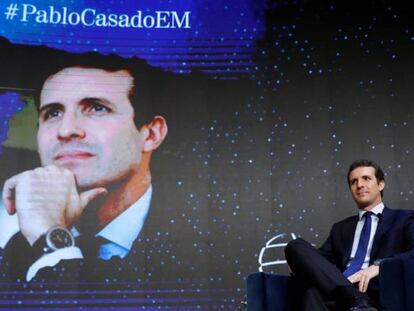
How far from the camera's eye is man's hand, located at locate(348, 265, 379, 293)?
2295 mm

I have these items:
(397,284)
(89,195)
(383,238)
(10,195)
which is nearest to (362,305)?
(397,284)

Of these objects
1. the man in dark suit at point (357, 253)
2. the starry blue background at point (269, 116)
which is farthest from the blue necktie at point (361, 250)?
the starry blue background at point (269, 116)

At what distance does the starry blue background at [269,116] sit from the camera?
12.5 feet

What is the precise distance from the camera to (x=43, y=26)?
→ 3953 mm

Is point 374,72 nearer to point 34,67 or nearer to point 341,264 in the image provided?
point 341,264

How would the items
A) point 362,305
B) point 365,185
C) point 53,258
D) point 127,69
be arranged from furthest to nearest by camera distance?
point 127,69 → point 53,258 → point 365,185 → point 362,305

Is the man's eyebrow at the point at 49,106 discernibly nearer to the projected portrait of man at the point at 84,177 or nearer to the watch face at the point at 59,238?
the projected portrait of man at the point at 84,177

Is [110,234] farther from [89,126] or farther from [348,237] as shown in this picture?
[348,237]

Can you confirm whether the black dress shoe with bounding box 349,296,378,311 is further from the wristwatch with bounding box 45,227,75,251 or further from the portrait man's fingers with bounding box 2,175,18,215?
the portrait man's fingers with bounding box 2,175,18,215

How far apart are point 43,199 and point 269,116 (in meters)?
1.42

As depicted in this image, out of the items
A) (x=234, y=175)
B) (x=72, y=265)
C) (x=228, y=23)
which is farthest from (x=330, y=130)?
(x=72, y=265)

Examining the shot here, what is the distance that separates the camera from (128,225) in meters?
3.77

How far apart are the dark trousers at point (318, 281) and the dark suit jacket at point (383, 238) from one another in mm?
252

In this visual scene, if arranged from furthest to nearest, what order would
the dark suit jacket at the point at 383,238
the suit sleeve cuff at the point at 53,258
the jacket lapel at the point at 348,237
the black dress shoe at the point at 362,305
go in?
the suit sleeve cuff at the point at 53,258
the jacket lapel at the point at 348,237
the dark suit jacket at the point at 383,238
the black dress shoe at the point at 362,305
